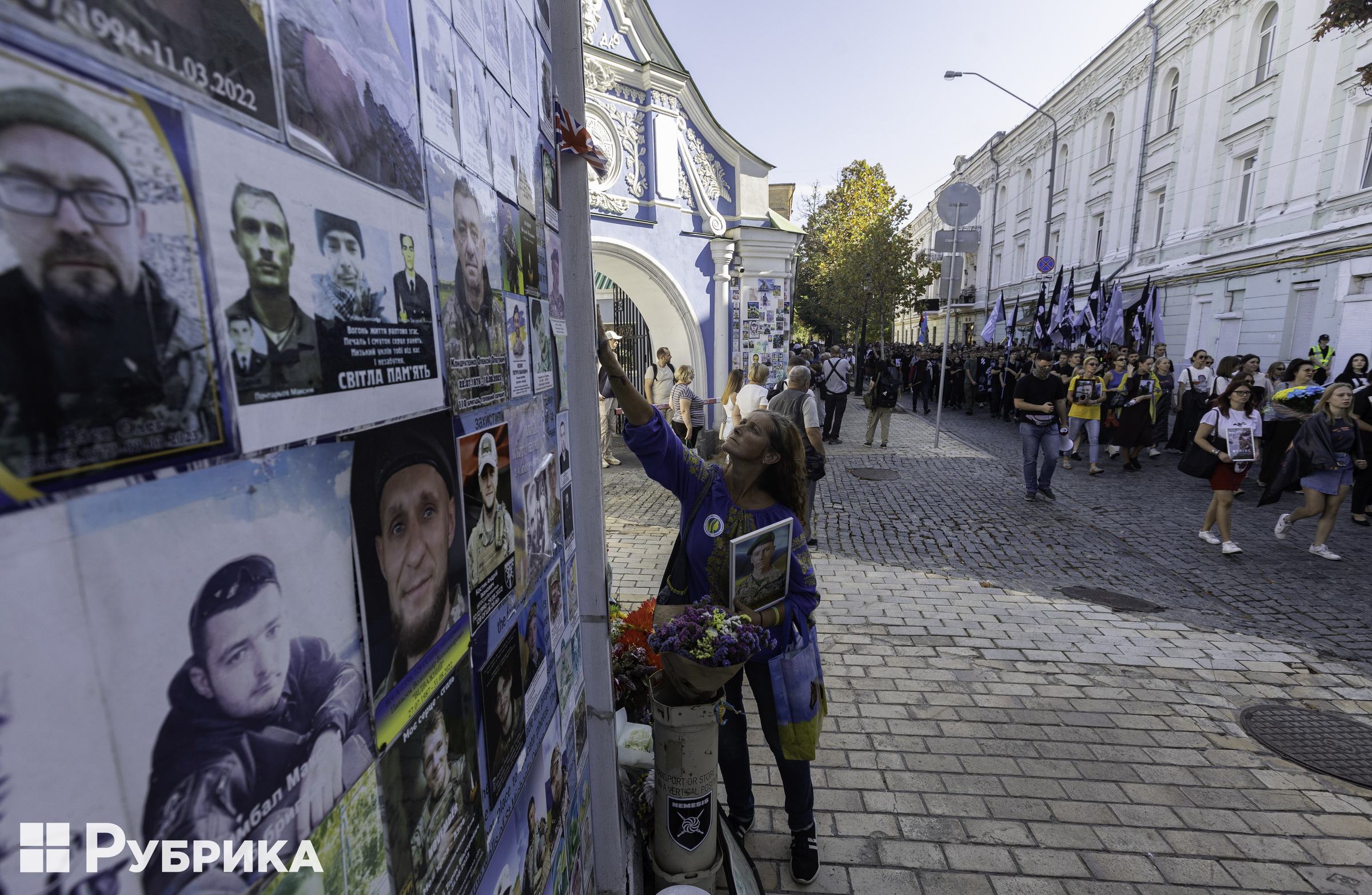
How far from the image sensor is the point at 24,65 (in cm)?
42

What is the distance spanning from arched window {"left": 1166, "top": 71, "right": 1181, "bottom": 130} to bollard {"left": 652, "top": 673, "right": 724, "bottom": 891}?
2691cm

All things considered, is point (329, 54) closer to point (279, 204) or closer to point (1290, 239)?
point (279, 204)

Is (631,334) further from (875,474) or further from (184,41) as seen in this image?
(184,41)

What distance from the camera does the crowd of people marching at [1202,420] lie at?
6410mm

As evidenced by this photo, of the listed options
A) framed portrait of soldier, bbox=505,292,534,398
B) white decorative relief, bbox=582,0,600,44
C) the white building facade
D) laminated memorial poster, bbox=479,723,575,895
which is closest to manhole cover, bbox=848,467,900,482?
white decorative relief, bbox=582,0,600,44

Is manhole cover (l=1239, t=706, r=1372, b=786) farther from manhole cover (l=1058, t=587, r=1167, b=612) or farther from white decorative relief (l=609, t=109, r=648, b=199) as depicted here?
white decorative relief (l=609, t=109, r=648, b=199)

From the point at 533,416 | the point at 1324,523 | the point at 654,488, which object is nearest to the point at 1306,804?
Result: the point at 533,416

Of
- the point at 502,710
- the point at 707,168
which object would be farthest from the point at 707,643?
the point at 707,168

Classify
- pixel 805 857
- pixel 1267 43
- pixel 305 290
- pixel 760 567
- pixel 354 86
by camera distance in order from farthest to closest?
1. pixel 1267 43
2. pixel 805 857
3. pixel 760 567
4. pixel 354 86
5. pixel 305 290

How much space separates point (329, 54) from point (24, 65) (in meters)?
0.43

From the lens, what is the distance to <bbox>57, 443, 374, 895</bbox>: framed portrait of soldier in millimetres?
498

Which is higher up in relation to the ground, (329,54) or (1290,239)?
(1290,239)

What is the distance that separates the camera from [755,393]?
7086 millimetres

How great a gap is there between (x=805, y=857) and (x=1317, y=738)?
330 cm
